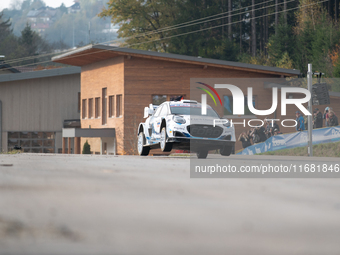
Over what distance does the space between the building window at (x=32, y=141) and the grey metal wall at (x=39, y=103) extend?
0.46 metres

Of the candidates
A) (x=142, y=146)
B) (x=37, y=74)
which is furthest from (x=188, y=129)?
(x=37, y=74)

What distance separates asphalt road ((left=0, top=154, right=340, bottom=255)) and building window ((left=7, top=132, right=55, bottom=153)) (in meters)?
40.3

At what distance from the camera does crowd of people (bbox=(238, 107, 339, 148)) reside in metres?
27.3

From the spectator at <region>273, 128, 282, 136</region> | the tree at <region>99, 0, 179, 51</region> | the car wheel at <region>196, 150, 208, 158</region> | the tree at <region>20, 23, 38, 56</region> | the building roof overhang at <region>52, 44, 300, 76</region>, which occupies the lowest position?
the car wheel at <region>196, 150, 208, 158</region>

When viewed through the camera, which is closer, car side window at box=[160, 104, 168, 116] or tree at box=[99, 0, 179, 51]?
car side window at box=[160, 104, 168, 116]

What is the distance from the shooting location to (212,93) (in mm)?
36500

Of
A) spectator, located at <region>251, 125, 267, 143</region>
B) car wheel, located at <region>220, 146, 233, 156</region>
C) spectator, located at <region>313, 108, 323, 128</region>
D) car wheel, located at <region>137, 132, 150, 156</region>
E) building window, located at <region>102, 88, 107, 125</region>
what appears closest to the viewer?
car wheel, located at <region>220, 146, 233, 156</region>

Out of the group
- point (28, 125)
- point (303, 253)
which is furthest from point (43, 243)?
point (28, 125)

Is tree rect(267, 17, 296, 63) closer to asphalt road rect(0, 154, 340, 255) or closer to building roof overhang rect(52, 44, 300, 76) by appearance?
building roof overhang rect(52, 44, 300, 76)

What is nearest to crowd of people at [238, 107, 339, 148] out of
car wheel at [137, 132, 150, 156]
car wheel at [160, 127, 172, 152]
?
car wheel at [137, 132, 150, 156]

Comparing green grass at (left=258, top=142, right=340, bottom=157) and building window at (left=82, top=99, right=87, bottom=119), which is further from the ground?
building window at (left=82, top=99, right=87, bottom=119)

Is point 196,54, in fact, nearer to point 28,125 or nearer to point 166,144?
point 28,125

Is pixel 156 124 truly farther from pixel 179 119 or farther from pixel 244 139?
pixel 244 139

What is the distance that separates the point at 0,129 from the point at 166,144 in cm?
3317
